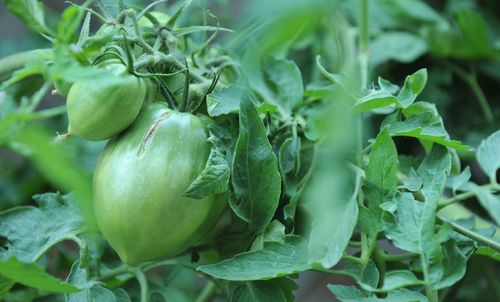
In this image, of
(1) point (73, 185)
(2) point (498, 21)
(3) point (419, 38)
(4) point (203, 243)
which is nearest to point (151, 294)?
(4) point (203, 243)

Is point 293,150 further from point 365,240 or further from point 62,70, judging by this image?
point 62,70

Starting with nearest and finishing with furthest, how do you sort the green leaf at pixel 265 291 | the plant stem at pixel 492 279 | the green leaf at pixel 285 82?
1. the green leaf at pixel 265 291
2. the green leaf at pixel 285 82
3. the plant stem at pixel 492 279

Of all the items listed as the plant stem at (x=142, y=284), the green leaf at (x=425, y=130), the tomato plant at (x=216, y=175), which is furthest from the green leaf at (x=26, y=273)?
the green leaf at (x=425, y=130)

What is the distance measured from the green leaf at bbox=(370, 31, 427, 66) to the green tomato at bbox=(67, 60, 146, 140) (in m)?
0.43

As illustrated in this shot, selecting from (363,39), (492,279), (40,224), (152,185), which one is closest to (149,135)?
(152,185)

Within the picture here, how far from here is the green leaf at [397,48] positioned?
2.53ft

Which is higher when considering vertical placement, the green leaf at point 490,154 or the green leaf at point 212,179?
the green leaf at point 212,179

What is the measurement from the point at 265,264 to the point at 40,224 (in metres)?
0.19

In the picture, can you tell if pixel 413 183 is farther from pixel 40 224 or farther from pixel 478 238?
pixel 40 224

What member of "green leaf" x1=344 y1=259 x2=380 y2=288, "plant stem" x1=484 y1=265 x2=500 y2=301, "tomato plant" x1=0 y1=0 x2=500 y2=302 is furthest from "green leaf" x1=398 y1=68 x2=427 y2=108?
"plant stem" x1=484 y1=265 x2=500 y2=301

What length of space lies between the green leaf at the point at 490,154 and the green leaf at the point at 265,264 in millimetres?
151

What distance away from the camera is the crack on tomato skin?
401 millimetres

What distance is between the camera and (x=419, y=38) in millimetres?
799

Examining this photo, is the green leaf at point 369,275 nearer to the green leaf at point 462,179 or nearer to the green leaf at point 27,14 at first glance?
the green leaf at point 462,179
